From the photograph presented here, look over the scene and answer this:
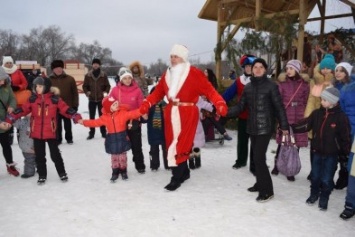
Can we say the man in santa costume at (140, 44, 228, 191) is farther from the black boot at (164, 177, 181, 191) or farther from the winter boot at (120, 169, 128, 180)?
the winter boot at (120, 169, 128, 180)

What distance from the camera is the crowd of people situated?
164 inches

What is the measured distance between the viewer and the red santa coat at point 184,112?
482 centimetres

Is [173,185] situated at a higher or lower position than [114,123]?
lower

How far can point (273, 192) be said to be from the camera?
4652mm

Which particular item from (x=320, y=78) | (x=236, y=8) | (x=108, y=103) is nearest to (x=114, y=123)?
(x=108, y=103)

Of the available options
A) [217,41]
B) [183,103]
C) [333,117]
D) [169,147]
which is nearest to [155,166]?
[169,147]

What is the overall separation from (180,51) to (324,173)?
8.32ft

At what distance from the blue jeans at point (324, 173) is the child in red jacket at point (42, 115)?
3489mm

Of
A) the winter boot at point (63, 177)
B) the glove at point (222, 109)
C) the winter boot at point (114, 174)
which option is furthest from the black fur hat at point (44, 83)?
the glove at point (222, 109)

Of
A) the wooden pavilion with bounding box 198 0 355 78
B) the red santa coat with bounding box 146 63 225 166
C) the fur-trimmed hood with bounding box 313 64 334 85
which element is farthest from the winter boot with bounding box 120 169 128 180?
the wooden pavilion with bounding box 198 0 355 78

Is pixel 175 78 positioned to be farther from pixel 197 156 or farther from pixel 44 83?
pixel 44 83

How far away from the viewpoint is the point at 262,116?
4449mm

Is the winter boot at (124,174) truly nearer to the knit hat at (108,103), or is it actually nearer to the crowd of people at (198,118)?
the crowd of people at (198,118)

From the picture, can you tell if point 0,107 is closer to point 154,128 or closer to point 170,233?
point 154,128
